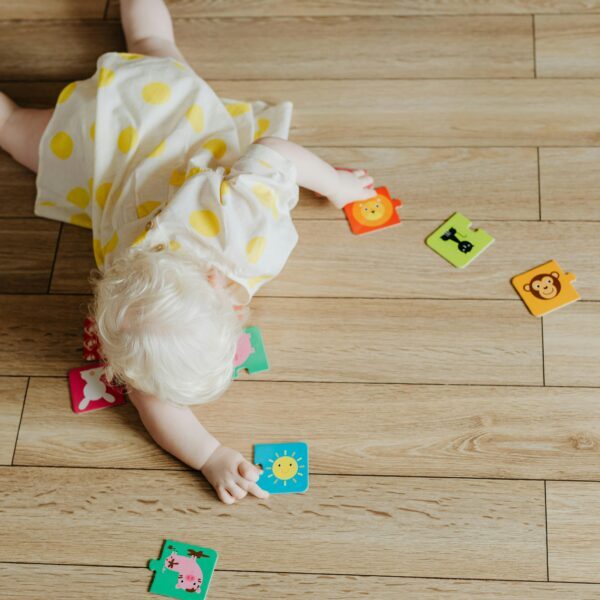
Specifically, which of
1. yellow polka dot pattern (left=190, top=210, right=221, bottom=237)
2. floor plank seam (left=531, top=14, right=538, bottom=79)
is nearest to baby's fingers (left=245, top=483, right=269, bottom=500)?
yellow polka dot pattern (left=190, top=210, right=221, bottom=237)

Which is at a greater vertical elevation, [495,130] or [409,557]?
[495,130]

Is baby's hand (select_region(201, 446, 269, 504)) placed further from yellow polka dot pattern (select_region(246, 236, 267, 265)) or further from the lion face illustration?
the lion face illustration

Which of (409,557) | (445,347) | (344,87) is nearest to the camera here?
(409,557)

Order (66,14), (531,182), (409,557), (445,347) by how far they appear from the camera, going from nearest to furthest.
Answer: (409,557) → (445,347) → (531,182) → (66,14)

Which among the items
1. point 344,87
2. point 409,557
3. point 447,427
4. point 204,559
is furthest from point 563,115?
point 204,559

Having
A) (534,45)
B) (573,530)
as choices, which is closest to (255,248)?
(573,530)

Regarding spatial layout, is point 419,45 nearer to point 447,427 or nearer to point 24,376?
point 447,427

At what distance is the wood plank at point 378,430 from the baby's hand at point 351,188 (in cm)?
33

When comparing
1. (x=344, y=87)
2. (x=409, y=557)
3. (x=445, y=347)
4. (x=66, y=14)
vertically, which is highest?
(x=66, y=14)

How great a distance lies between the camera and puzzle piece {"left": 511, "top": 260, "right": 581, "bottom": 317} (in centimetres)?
129

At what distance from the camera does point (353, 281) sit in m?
1.34

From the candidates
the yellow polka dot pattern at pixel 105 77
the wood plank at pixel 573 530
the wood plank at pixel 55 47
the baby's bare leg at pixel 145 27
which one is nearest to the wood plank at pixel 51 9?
the wood plank at pixel 55 47

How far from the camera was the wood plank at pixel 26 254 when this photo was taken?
1.39 m

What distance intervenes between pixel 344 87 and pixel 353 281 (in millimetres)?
415
